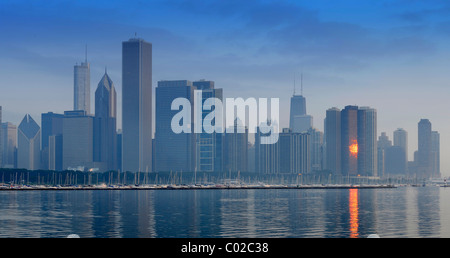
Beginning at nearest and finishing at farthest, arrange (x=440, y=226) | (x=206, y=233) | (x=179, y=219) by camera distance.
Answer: (x=206, y=233)
(x=440, y=226)
(x=179, y=219)

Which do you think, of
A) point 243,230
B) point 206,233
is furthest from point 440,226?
point 206,233
